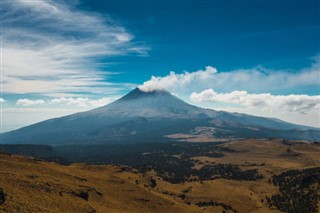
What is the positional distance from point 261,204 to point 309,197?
25.9m

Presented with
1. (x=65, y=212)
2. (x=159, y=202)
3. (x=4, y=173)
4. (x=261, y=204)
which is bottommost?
(x=261, y=204)

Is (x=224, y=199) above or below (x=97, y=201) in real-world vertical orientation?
below

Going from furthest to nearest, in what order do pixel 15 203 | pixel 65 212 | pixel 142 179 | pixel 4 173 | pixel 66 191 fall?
pixel 142 179 < pixel 66 191 < pixel 4 173 < pixel 65 212 < pixel 15 203

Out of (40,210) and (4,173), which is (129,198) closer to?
(4,173)

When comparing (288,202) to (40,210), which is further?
(288,202)

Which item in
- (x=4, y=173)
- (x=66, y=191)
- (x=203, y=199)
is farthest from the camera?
(x=203, y=199)

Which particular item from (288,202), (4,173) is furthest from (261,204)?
(4,173)

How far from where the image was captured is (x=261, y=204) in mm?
190125

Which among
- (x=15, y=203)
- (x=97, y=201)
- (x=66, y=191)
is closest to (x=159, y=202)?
(x=97, y=201)

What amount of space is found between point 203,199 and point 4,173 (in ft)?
450

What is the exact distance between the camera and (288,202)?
186 meters

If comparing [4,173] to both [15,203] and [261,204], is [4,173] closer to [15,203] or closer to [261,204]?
[15,203]

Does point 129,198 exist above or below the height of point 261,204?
above

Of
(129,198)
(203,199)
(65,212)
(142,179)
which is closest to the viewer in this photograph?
(65,212)
